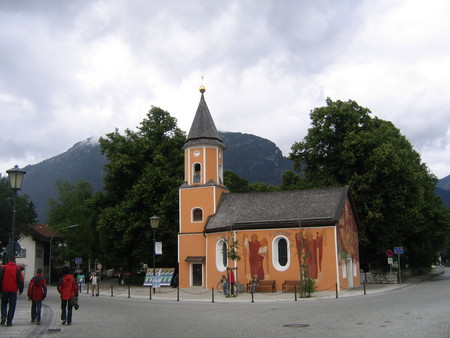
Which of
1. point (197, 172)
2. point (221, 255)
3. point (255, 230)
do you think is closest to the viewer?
point (255, 230)

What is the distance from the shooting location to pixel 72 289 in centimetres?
1438

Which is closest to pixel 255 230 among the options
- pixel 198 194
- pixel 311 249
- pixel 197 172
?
pixel 311 249

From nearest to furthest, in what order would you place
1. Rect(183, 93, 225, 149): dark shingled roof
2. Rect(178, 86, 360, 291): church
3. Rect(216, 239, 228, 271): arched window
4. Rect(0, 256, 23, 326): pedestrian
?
Rect(0, 256, 23, 326): pedestrian, Rect(178, 86, 360, 291): church, Rect(216, 239, 228, 271): arched window, Rect(183, 93, 225, 149): dark shingled roof

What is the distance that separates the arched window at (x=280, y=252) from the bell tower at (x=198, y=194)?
648cm

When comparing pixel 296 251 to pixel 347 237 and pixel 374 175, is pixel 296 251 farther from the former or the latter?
pixel 374 175

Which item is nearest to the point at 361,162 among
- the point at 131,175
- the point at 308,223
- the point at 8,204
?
the point at 308,223

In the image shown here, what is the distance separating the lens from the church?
103ft

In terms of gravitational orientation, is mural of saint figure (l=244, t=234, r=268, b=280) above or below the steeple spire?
below

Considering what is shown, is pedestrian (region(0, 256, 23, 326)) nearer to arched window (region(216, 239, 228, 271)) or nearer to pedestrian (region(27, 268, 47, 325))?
pedestrian (region(27, 268, 47, 325))

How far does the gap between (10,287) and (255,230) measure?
21.2 metres

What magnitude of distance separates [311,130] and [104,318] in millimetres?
31054

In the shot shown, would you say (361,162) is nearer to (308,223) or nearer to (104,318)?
(308,223)

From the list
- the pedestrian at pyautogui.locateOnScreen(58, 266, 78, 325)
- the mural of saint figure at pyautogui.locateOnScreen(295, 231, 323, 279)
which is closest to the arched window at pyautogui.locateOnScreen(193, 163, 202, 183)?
the mural of saint figure at pyautogui.locateOnScreen(295, 231, 323, 279)

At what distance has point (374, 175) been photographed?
3838 cm
